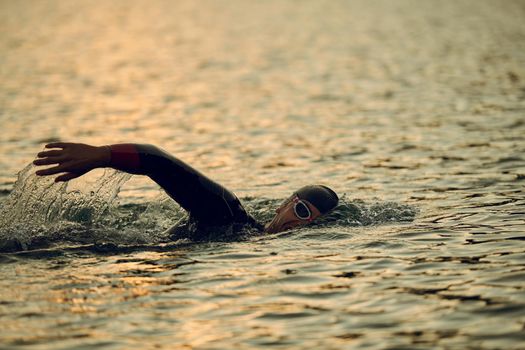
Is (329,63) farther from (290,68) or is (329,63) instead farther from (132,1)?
(132,1)

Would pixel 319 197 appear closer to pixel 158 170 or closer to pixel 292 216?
pixel 292 216

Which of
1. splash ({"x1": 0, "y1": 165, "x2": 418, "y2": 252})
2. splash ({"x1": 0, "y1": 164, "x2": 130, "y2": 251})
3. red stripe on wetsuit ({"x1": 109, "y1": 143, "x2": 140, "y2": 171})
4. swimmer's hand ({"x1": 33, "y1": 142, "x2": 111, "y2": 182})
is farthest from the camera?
splash ({"x1": 0, "y1": 165, "x2": 418, "y2": 252})

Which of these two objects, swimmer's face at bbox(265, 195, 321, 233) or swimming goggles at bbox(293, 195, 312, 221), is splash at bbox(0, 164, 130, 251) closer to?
swimmer's face at bbox(265, 195, 321, 233)

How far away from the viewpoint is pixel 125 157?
10.5m

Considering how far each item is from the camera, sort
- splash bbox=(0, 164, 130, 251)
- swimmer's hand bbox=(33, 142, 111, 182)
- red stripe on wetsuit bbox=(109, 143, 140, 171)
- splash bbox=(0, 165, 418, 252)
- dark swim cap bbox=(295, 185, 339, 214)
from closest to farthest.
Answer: swimmer's hand bbox=(33, 142, 111, 182)
red stripe on wetsuit bbox=(109, 143, 140, 171)
splash bbox=(0, 164, 130, 251)
splash bbox=(0, 165, 418, 252)
dark swim cap bbox=(295, 185, 339, 214)

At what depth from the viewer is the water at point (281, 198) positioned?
888 cm

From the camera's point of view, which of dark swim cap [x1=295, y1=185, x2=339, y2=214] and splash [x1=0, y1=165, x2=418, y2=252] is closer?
splash [x1=0, y1=165, x2=418, y2=252]

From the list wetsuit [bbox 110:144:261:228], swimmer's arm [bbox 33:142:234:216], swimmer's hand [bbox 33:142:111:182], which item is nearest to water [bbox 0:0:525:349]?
wetsuit [bbox 110:144:261:228]

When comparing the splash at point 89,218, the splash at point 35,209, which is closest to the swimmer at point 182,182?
the splash at point 89,218

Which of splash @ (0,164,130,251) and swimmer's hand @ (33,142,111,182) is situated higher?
swimmer's hand @ (33,142,111,182)

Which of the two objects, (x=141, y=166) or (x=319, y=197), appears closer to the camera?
(x=141, y=166)

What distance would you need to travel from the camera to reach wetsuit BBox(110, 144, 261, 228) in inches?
414

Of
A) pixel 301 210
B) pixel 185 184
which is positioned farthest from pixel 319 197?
pixel 185 184

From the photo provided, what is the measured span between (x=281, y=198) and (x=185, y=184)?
14.6 ft
